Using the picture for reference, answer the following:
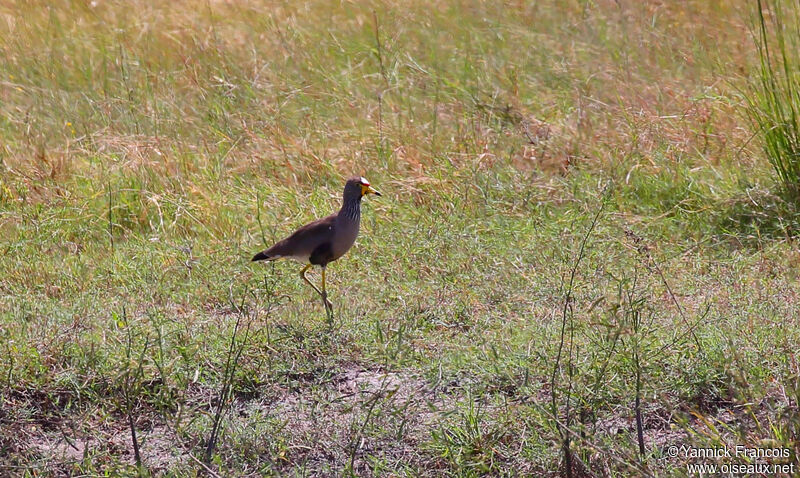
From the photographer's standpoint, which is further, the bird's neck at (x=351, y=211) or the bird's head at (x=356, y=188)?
the bird's head at (x=356, y=188)

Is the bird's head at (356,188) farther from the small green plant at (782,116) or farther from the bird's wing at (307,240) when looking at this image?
the small green plant at (782,116)

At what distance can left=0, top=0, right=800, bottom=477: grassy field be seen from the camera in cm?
390

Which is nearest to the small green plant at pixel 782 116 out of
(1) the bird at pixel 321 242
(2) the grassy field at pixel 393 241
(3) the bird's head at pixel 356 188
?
(2) the grassy field at pixel 393 241

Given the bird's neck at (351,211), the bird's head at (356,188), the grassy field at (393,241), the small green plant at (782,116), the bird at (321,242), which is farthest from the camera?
the small green plant at (782,116)

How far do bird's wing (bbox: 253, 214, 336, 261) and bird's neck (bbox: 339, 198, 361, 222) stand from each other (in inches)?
2.7

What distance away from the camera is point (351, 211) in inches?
205

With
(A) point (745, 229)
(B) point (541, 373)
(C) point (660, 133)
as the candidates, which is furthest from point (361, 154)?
(B) point (541, 373)

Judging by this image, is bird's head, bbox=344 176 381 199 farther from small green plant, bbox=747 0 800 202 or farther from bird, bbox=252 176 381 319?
small green plant, bbox=747 0 800 202

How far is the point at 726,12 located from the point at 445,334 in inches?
195

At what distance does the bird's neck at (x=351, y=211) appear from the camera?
204 inches

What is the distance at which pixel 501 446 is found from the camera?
3846 mm

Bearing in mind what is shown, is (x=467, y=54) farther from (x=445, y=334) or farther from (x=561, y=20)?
(x=445, y=334)

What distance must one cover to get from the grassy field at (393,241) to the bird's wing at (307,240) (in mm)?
244

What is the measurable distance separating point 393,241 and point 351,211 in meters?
0.67
